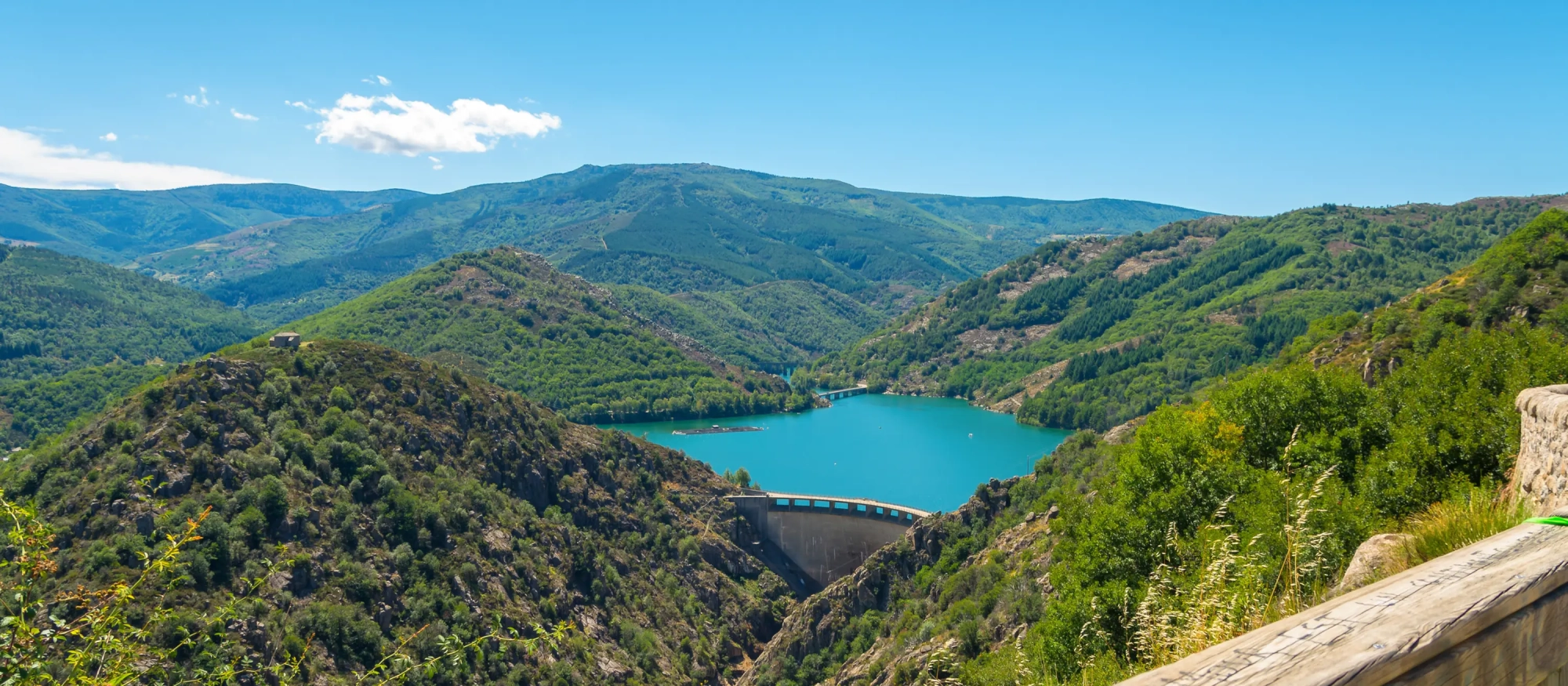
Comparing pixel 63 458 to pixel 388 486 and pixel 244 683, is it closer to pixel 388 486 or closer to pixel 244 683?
pixel 388 486

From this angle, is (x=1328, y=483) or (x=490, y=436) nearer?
(x=1328, y=483)

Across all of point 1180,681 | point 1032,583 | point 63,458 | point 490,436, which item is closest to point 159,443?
point 63,458

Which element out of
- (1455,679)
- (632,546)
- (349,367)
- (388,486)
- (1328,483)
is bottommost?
(632,546)

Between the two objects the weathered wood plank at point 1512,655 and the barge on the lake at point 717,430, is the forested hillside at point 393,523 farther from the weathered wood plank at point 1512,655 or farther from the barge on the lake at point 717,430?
the barge on the lake at point 717,430

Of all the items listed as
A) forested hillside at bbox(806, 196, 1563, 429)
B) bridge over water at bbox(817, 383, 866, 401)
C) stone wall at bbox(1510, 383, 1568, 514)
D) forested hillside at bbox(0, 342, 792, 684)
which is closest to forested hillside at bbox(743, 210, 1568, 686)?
stone wall at bbox(1510, 383, 1568, 514)

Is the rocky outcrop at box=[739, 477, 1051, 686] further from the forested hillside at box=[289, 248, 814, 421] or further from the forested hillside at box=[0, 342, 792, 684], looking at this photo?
the forested hillside at box=[289, 248, 814, 421]

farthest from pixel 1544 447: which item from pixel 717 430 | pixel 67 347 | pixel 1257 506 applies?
pixel 67 347

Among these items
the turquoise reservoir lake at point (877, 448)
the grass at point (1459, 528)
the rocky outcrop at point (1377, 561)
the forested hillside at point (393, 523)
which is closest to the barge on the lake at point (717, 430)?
the turquoise reservoir lake at point (877, 448)

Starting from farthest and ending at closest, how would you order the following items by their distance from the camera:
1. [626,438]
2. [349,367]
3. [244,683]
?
[626,438] < [349,367] < [244,683]
